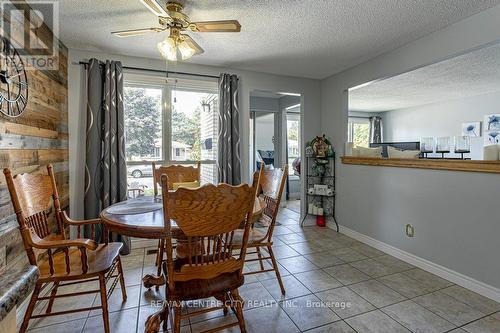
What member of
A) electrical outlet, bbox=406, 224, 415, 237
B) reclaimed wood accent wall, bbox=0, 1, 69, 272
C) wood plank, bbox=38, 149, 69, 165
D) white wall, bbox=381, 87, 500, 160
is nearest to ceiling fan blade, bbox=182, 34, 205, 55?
reclaimed wood accent wall, bbox=0, 1, 69, 272

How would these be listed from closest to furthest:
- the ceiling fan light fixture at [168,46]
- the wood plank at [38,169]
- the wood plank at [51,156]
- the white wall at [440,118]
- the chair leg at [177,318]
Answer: the chair leg at [177,318]
the wood plank at [38,169]
the ceiling fan light fixture at [168,46]
the wood plank at [51,156]
the white wall at [440,118]

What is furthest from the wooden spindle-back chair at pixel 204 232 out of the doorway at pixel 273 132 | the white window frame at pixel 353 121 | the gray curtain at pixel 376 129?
the gray curtain at pixel 376 129

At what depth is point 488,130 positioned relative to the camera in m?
5.41

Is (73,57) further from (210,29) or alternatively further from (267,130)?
(267,130)

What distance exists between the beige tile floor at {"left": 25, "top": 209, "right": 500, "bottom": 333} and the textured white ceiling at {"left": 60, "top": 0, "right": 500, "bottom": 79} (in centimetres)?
234

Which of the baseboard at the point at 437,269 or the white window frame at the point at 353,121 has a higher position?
the white window frame at the point at 353,121

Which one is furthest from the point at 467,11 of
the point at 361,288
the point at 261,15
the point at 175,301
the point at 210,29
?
the point at 175,301

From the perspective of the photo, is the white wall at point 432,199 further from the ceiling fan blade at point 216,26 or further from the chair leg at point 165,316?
the chair leg at point 165,316

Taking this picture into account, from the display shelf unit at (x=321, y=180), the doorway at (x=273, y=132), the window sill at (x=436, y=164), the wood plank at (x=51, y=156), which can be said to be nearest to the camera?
the window sill at (x=436, y=164)

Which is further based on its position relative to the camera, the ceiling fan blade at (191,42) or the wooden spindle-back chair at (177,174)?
the wooden spindle-back chair at (177,174)

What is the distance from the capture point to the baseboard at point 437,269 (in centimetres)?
216

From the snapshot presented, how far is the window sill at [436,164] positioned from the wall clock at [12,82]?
3546 millimetres

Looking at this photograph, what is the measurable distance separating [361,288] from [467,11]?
2.47m

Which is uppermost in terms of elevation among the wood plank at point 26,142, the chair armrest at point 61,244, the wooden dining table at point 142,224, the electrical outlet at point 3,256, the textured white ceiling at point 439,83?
the textured white ceiling at point 439,83
